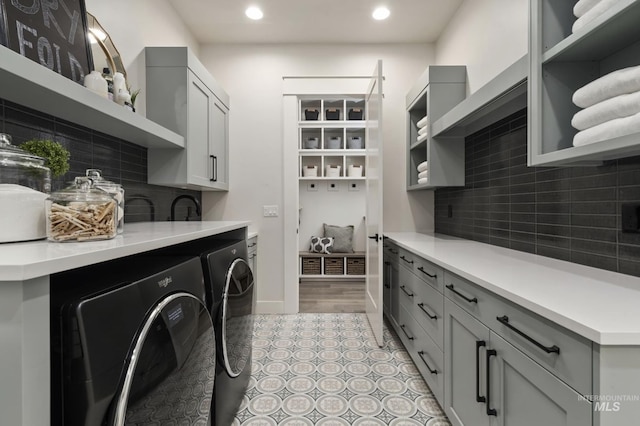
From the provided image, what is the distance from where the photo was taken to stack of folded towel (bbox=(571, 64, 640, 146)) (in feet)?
2.87

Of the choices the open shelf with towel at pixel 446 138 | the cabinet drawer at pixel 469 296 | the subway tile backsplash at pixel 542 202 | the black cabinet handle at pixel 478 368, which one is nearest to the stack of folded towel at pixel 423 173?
the open shelf with towel at pixel 446 138

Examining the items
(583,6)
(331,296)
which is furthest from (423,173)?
(331,296)

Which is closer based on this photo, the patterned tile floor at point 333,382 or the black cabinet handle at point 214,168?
the patterned tile floor at point 333,382

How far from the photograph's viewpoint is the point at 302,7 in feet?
8.77

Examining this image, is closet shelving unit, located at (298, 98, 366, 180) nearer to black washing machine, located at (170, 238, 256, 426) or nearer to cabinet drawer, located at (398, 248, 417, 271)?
cabinet drawer, located at (398, 248, 417, 271)

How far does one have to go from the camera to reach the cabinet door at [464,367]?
3.86ft

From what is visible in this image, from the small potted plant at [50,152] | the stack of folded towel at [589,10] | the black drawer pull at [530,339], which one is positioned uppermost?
the stack of folded towel at [589,10]

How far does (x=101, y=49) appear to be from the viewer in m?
1.82

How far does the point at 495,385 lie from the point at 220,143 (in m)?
2.79

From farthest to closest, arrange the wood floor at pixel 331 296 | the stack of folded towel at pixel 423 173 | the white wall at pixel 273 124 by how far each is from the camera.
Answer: the wood floor at pixel 331 296, the white wall at pixel 273 124, the stack of folded towel at pixel 423 173

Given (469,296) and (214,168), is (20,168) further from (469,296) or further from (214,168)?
(214,168)

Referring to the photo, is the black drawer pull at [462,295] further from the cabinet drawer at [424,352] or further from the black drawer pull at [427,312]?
the cabinet drawer at [424,352]

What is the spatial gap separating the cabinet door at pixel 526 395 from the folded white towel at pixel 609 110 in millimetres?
760

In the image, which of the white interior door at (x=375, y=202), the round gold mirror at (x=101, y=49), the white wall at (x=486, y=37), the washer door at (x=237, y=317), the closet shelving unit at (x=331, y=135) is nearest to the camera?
the washer door at (x=237, y=317)
